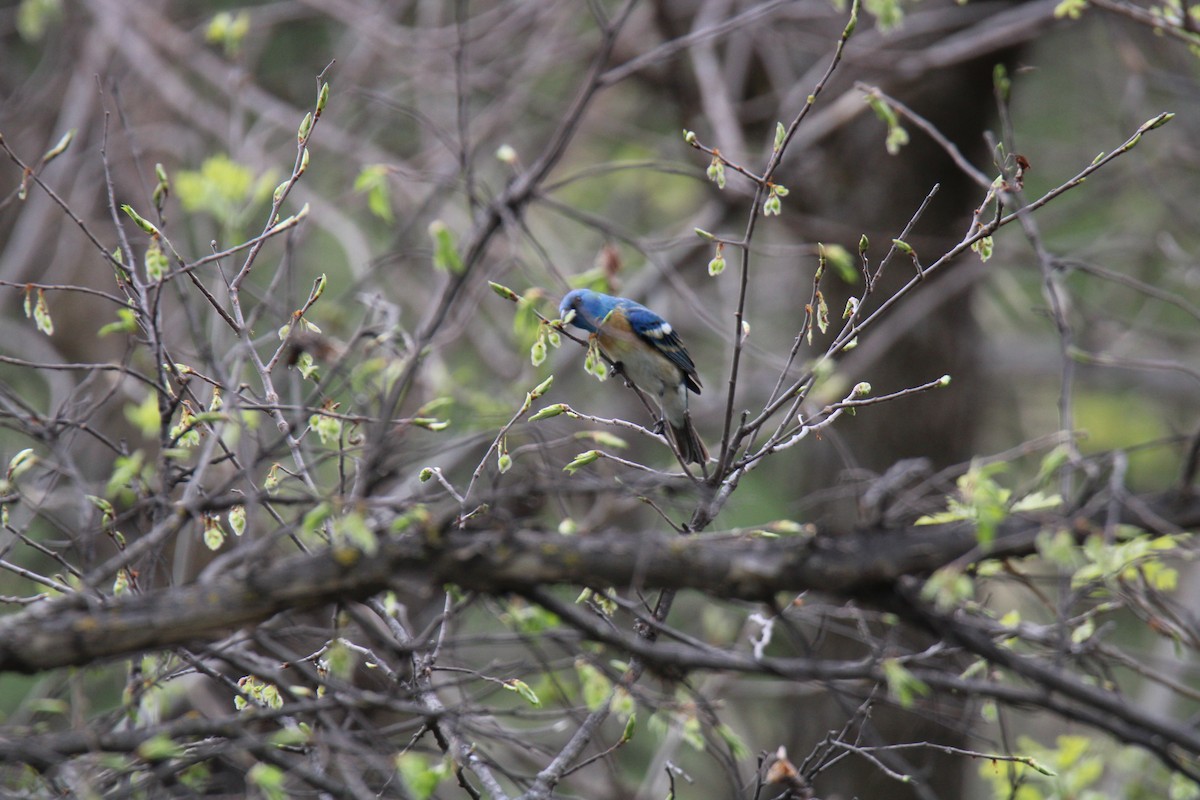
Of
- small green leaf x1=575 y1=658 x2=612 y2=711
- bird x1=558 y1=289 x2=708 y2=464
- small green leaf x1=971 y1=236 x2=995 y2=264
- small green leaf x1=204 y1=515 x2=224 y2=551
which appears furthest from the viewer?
bird x1=558 y1=289 x2=708 y2=464

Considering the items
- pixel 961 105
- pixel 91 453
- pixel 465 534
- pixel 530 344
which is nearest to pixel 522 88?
pixel 961 105

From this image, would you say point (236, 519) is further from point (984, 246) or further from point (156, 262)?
point (984, 246)

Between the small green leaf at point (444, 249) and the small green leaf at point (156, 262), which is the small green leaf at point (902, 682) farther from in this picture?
the small green leaf at point (156, 262)

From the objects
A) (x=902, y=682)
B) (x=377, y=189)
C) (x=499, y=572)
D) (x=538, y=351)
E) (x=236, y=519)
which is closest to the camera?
→ (x=902, y=682)

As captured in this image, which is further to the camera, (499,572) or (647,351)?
(647,351)

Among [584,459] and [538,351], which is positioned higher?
[538,351]

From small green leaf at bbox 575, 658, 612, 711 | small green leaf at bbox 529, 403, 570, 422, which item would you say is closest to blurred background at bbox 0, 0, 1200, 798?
small green leaf at bbox 529, 403, 570, 422

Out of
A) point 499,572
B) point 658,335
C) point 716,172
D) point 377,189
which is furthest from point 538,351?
point 658,335

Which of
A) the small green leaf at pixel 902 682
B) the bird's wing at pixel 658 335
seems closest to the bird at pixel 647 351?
the bird's wing at pixel 658 335

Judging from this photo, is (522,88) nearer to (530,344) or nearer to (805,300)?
(805,300)

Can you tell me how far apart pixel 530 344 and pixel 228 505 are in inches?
30.4

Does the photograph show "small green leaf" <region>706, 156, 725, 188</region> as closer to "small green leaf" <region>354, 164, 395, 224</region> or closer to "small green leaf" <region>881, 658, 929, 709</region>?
"small green leaf" <region>354, 164, 395, 224</region>

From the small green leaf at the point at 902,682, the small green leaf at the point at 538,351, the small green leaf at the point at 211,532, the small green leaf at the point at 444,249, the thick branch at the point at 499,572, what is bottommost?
the small green leaf at the point at 902,682

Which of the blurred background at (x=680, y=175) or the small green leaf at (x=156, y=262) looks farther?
the blurred background at (x=680, y=175)
